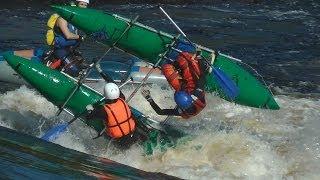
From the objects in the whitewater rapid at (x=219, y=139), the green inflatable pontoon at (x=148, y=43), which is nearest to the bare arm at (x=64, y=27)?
the green inflatable pontoon at (x=148, y=43)

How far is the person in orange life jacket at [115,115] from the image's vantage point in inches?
308

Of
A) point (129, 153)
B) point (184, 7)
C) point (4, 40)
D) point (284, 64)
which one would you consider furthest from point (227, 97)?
point (184, 7)

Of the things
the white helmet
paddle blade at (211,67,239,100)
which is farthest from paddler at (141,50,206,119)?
the white helmet

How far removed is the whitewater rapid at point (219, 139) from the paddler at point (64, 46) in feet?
2.92

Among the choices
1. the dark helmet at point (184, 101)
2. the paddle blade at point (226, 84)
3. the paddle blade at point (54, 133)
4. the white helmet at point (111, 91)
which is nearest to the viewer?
the white helmet at point (111, 91)

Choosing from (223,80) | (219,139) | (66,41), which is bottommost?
(219,139)

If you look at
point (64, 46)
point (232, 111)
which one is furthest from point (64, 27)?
point (232, 111)

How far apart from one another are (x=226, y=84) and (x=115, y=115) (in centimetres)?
251

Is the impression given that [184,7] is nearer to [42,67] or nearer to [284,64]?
[284,64]

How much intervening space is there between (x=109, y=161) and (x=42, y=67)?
1.93m

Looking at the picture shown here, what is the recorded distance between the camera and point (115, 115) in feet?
25.7

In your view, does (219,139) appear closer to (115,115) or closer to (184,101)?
(184,101)

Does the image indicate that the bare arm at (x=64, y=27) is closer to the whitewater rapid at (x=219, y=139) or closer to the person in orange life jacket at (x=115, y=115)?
the whitewater rapid at (x=219, y=139)

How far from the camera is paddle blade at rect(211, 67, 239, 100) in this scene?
9.48 meters
